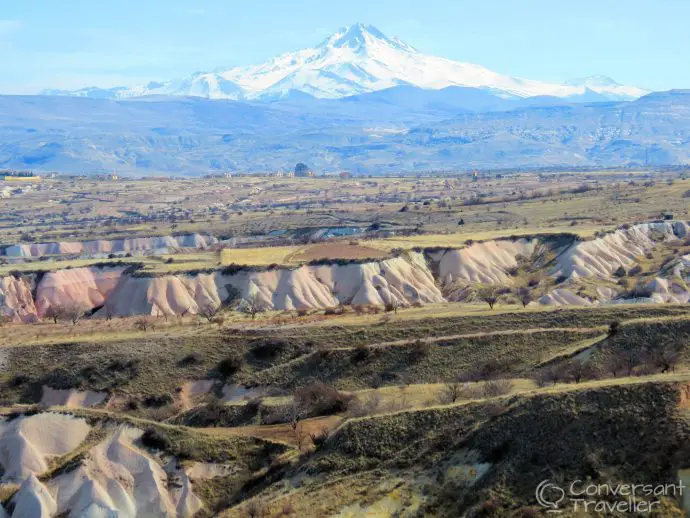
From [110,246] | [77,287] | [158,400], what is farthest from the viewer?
[110,246]

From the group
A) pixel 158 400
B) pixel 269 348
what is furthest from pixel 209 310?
pixel 158 400

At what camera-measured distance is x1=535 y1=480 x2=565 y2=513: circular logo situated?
36.9m

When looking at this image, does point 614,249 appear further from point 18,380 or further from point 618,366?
point 18,380

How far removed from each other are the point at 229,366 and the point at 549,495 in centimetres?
3552

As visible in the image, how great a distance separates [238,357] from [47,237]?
371 ft

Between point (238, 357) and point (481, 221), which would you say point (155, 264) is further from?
point (481, 221)

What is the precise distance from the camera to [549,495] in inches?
1476

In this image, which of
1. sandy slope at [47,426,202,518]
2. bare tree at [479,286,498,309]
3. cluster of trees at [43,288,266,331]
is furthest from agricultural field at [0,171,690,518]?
bare tree at [479,286,498,309]

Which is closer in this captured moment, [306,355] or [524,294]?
[306,355]

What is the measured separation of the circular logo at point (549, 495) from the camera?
3688 centimetres

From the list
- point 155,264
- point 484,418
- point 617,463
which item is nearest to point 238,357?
point 484,418

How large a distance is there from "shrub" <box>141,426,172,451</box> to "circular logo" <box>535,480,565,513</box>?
20.6 meters

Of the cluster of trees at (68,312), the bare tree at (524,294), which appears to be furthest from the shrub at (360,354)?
the bare tree at (524,294)

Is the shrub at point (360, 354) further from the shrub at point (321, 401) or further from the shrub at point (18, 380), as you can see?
the shrub at point (18, 380)
